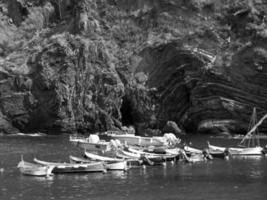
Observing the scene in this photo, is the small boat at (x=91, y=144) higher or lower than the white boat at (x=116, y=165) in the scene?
higher

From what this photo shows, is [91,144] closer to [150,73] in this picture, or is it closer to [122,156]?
[122,156]

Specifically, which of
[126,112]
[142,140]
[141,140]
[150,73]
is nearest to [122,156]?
[142,140]

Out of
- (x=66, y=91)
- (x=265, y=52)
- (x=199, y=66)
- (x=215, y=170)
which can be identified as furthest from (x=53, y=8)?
(x=215, y=170)


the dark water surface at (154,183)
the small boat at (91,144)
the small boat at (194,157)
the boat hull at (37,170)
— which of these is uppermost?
the small boat at (91,144)

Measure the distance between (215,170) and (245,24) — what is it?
201 feet

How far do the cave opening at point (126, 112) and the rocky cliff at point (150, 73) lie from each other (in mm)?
258

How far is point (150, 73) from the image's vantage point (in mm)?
123750

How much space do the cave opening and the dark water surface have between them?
178 ft

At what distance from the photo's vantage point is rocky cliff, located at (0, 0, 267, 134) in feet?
364

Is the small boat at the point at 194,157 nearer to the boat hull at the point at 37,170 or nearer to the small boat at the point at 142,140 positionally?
the small boat at the point at 142,140

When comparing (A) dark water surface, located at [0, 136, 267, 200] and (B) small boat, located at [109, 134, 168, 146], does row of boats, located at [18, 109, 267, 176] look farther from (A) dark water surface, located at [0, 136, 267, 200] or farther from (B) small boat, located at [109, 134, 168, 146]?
(A) dark water surface, located at [0, 136, 267, 200]

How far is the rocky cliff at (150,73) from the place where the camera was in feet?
364

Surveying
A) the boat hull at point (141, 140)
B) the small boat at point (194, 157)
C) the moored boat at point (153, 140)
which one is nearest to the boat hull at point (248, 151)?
the small boat at point (194, 157)

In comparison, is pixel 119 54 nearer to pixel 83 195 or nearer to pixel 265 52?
pixel 265 52
